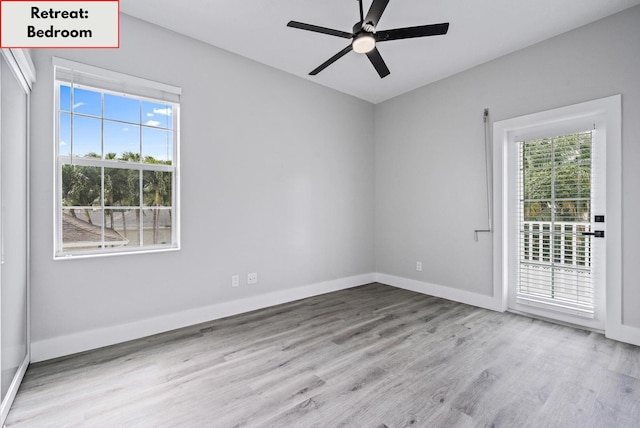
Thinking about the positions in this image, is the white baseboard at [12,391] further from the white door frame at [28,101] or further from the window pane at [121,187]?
the window pane at [121,187]

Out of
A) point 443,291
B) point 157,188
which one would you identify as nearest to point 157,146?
point 157,188

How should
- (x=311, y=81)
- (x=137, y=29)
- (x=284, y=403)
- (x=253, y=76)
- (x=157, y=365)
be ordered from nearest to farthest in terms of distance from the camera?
(x=284, y=403) < (x=157, y=365) < (x=137, y=29) < (x=253, y=76) < (x=311, y=81)

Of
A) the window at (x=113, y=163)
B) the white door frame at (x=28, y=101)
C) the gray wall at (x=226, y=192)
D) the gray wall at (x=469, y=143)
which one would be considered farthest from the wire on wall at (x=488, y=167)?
the white door frame at (x=28, y=101)

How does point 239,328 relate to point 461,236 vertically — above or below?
below

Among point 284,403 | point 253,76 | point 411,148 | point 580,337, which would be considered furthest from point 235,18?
point 580,337

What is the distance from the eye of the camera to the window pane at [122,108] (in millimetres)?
2621

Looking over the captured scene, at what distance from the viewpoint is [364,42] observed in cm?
220

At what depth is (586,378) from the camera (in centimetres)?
203

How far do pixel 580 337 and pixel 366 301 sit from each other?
79.7 inches

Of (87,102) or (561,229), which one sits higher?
(87,102)

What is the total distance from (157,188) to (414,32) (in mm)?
2538

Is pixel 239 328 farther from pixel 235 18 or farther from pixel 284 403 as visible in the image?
pixel 235 18

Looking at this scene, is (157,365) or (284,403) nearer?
(284,403)

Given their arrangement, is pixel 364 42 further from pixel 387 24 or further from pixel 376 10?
pixel 387 24
